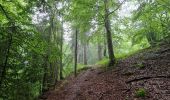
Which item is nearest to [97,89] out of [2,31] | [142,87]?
[142,87]

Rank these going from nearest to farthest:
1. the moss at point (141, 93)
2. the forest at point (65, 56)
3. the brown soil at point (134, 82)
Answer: the forest at point (65, 56) < the moss at point (141, 93) < the brown soil at point (134, 82)

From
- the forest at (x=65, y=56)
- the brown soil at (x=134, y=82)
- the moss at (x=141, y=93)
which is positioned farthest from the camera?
the brown soil at (x=134, y=82)

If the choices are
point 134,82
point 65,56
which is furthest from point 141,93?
point 65,56

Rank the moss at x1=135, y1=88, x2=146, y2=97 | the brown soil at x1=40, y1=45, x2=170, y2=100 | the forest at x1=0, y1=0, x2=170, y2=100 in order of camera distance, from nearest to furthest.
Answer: the forest at x1=0, y1=0, x2=170, y2=100 < the moss at x1=135, y1=88, x2=146, y2=97 < the brown soil at x1=40, y1=45, x2=170, y2=100

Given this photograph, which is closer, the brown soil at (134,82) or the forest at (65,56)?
the forest at (65,56)

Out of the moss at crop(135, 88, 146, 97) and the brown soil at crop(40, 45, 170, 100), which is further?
the brown soil at crop(40, 45, 170, 100)

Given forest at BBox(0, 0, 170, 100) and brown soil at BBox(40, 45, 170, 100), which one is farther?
brown soil at BBox(40, 45, 170, 100)

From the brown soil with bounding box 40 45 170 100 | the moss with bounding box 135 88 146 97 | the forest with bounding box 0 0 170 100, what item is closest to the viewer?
the forest with bounding box 0 0 170 100

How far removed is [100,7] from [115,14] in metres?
1.71

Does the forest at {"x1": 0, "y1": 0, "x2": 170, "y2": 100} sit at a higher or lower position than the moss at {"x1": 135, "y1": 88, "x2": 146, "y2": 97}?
higher

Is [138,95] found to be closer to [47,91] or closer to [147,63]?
[147,63]

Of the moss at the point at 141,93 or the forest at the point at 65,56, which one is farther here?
the moss at the point at 141,93

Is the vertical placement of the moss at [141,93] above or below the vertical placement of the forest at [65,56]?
below

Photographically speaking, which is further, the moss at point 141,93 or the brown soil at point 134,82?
the brown soil at point 134,82
